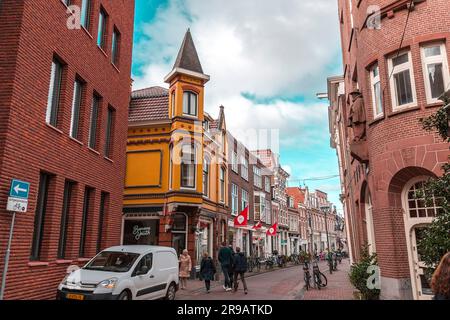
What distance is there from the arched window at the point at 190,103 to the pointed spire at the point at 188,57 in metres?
1.59

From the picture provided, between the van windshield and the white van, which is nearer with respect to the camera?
the white van

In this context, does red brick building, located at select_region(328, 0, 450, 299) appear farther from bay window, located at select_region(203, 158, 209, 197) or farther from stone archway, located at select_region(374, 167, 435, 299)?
bay window, located at select_region(203, 158, 209, 197)

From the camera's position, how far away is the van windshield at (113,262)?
9805 millimetres

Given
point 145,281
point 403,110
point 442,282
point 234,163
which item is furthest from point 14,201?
point 234,163

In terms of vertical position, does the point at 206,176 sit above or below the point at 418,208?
above

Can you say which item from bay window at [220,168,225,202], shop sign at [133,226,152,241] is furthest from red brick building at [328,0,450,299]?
bay window at [220,168,225,202]

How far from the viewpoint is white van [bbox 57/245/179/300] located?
8789 mm

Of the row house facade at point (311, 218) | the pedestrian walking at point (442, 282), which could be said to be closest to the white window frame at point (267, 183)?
the row house facade at point (311, 218)

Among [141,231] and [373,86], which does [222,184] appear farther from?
[373,86]

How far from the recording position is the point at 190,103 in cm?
2288

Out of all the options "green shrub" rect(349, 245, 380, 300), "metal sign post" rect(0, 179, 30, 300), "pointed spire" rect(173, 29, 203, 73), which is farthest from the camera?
"pointed spire" rect(173, 29, 203, 73)

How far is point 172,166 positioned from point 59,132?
11.1 m
